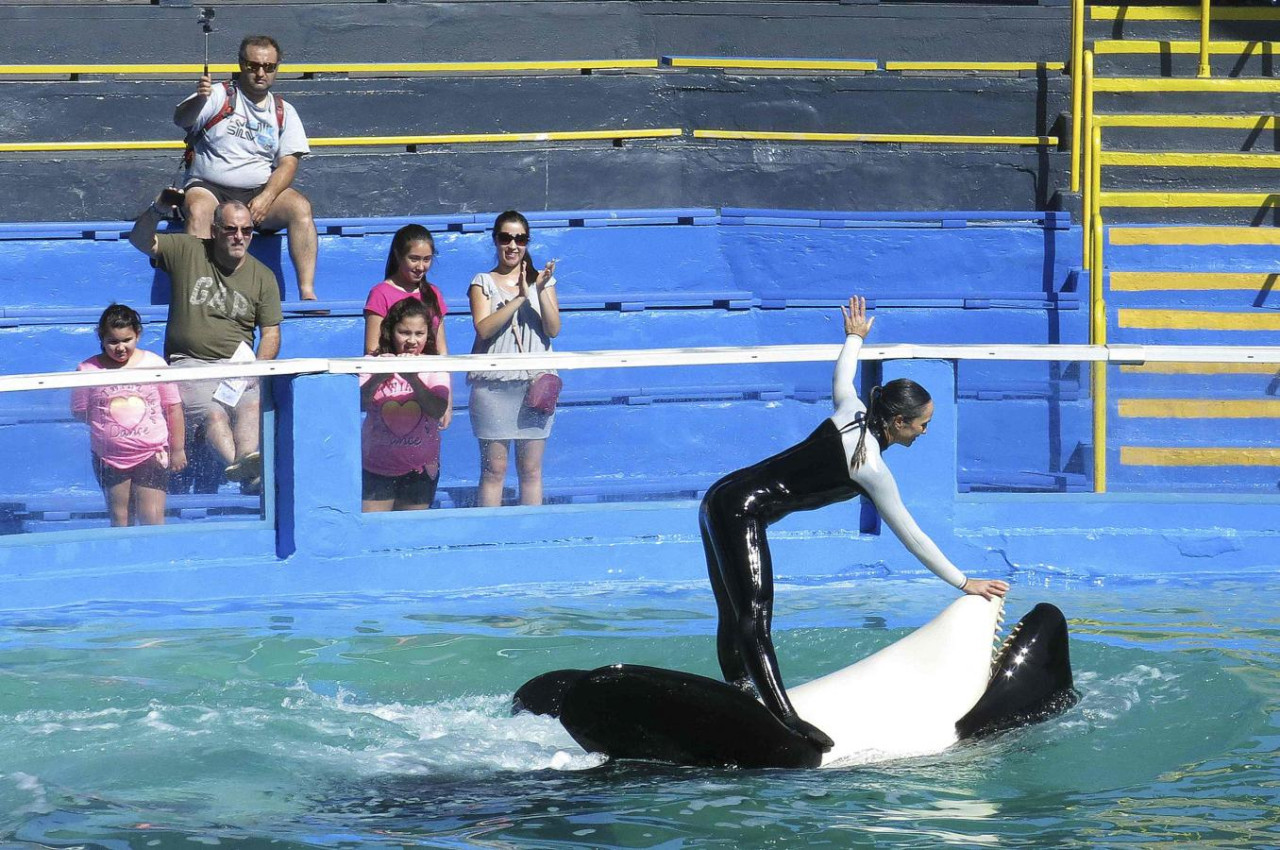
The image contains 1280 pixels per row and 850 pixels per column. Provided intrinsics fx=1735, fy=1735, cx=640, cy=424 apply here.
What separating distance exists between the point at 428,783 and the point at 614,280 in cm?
591

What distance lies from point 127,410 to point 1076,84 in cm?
725

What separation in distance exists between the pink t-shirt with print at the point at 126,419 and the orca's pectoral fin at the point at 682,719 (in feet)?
9.05

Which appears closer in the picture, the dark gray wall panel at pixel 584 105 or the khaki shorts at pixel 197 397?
the khaki shorts at pixel 197 397

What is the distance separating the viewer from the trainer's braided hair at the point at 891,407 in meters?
6.52

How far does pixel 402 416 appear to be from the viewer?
8.19 metres

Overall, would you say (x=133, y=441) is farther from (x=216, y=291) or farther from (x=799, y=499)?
(x=799, y=499)

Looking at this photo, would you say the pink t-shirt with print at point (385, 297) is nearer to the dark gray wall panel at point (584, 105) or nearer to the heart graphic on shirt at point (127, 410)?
the heart graphic on shirt at point (127, 410)

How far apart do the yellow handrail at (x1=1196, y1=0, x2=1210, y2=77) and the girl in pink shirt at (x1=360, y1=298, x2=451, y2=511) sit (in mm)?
7387

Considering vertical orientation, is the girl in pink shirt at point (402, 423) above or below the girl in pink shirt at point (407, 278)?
below

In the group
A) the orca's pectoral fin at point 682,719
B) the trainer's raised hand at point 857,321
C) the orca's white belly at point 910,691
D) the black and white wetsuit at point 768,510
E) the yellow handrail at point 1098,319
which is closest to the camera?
the orca's pectoral fin at point 682,719

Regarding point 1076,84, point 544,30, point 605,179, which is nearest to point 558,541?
point 605,179

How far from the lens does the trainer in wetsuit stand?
21.2 ft

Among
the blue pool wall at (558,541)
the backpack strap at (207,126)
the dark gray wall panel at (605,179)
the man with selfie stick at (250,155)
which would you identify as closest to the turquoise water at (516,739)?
the blue pool wall at (558,541)

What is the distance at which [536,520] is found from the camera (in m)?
8.51
